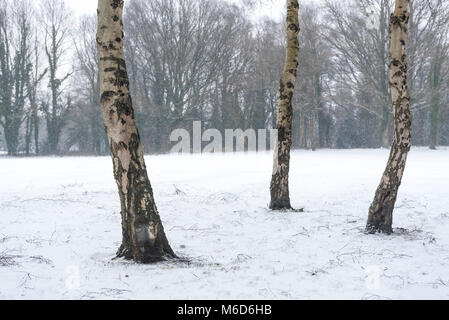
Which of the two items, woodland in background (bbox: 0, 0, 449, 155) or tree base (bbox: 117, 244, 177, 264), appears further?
woodland in background (bbox: 0, 0, 449, 155)

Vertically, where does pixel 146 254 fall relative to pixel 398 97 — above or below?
below

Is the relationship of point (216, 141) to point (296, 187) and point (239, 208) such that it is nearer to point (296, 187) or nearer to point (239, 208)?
point (296, 187)

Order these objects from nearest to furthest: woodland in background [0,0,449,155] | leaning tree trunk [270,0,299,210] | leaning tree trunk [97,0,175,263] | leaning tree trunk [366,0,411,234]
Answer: leaning tree trunk [97,0,175,263], leaning tree trunk [366,0,411,234], leaning tree trunk [270,0,299,210], woodland in background [0,0,449,155]

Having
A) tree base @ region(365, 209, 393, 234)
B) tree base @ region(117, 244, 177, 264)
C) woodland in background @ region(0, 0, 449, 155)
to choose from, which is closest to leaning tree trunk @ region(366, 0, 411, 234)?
tree base @ region(365, 209, 393, 234)

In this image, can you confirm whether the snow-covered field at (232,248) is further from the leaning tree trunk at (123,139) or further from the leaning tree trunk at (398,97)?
the leaning tree trunk at (398,97)

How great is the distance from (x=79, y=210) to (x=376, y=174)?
11348mm

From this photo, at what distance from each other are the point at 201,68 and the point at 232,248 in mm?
33349

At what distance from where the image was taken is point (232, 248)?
6.05m

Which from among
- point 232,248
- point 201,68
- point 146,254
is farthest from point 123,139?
point 201,68

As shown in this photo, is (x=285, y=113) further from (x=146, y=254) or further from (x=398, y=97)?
(x=146, y=254)

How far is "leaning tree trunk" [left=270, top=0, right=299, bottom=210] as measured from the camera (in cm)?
872

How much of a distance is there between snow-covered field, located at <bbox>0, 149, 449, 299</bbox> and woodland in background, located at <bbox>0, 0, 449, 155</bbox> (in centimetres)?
2325

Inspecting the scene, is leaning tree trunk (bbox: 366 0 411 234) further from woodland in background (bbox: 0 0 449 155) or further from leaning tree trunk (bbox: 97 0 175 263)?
woodland in background (bbox: 0 0 449 155)

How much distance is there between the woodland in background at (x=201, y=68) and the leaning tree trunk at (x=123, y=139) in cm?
2952
